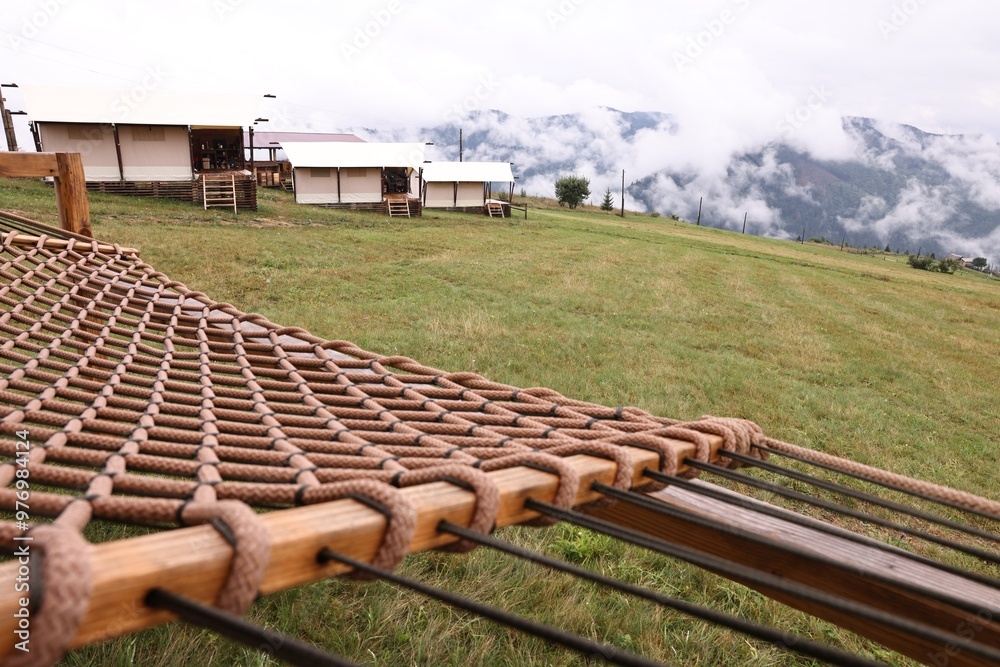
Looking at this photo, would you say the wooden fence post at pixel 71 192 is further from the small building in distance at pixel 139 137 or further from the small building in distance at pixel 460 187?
the small building in distance at pixel 460 187

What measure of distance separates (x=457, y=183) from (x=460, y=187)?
0.31 metres

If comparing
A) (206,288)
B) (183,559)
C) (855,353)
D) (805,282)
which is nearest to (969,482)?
(855,353)

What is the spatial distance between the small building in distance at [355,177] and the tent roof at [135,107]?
3.18 metres

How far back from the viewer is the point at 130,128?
20.6 m

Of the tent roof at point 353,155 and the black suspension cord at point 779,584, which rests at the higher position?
the tent roof at point 353,155

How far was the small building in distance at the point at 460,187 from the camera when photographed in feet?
99.6

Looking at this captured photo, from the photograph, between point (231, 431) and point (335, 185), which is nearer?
point (231, 431)

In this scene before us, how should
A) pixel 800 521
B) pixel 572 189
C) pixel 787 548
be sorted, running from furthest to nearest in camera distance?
pixel 572 189 → pixel 800 521 → pixel 787 548

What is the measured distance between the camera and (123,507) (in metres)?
1.02

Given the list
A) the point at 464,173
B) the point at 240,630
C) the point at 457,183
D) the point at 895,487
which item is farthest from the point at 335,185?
the point at 240,630

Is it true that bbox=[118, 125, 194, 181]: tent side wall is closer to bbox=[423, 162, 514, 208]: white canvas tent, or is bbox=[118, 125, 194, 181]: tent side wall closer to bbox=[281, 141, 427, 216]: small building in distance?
bbox=[281, 141, 427, 216]: small building in distance

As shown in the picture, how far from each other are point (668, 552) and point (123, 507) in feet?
3.10

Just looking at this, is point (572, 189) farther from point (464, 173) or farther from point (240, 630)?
point (240, 630)

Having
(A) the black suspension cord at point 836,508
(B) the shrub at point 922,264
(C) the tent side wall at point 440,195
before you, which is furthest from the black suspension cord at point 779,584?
(B) the shrub at point 922,264
